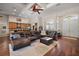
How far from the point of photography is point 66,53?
232 cm

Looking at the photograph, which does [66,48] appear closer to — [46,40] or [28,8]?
[46,40]

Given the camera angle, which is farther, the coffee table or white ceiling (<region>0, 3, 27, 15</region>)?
the coffee table

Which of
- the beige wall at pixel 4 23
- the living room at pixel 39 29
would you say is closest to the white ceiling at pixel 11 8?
the living room at pixel 39 29

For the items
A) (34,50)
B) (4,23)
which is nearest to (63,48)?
(34,50)

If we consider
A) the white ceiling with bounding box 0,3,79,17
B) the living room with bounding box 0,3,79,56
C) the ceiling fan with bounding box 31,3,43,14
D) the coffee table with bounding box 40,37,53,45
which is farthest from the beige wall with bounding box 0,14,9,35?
the coffee table with bounding box 40,37,53,45

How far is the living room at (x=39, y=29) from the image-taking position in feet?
7.22

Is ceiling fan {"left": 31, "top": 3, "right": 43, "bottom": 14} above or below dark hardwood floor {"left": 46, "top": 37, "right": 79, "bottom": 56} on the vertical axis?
above

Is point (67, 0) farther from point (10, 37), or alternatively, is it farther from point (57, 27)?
point (10, 37)

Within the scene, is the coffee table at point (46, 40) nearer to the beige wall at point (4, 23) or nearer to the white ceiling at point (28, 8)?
the white ceiling at point (28, 8)

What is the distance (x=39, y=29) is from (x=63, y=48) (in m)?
0.79

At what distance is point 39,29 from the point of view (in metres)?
2.37

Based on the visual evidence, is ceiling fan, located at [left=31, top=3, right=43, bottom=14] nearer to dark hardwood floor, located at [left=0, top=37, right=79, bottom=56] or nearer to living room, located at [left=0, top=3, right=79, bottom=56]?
living room, located at [left=0, top=3, right=79, bottom=56]

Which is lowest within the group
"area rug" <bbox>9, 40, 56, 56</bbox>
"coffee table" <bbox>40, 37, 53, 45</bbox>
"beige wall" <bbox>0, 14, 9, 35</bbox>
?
"area rug" <bbox>9, 40, 56, 56</bbox>

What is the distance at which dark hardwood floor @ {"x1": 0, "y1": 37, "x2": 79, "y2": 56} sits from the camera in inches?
88.6
